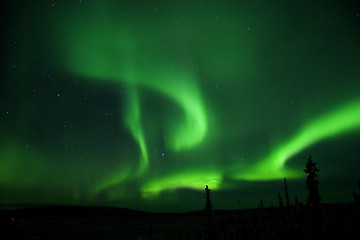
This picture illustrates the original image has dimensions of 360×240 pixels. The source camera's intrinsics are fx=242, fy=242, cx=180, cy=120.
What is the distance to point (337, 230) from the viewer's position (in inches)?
2136

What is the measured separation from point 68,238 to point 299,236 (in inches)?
4161

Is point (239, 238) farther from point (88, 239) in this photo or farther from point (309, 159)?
point (88, 239)

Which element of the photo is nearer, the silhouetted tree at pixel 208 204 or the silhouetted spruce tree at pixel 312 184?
the silhouetted spruce tree at pixel 312 184

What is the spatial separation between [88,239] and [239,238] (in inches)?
3046

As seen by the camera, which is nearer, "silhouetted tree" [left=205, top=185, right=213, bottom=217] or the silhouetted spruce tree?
the silhouetted spruce tree

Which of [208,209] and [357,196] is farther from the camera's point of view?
[357,196]

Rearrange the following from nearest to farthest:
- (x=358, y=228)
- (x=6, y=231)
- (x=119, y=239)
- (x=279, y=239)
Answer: (x=6, y=231) < (x=358, y=228) < (x=279, y=239) < (x=119, y=239)

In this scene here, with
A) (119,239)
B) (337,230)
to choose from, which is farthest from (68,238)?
(337,230)

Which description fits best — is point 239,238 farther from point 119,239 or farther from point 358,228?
point 119,239

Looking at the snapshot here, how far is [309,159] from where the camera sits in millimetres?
35969

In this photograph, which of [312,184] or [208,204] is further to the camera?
[208,204]

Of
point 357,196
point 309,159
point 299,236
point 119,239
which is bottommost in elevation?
point 119,239

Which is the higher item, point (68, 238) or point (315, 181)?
point (315, 181)

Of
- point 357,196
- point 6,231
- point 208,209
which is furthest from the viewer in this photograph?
point 357,196
